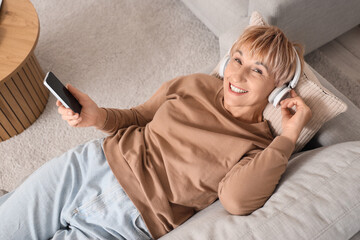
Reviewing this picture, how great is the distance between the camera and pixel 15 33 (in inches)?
67.6

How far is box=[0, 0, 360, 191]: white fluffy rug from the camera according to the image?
6.48 feet

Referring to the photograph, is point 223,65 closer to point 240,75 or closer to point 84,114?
point 240,75

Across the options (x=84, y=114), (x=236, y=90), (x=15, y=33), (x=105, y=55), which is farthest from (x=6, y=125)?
(x=236, y=90)

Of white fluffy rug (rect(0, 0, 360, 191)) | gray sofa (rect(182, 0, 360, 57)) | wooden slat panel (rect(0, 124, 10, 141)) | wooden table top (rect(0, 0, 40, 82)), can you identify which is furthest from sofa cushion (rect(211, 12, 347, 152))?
wooden slat panel (rect(0, 124, 10, 141))

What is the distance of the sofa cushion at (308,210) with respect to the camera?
93cm

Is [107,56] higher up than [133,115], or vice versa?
[133,115]

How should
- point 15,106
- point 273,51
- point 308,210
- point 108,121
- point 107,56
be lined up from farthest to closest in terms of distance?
point 107,56, point 15,106, point 108,121, point 273,51, point 308,210

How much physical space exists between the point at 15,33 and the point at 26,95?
1.12 feet

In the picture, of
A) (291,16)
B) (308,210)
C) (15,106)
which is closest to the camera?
(308,210)

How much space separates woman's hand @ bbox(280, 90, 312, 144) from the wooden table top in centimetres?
121

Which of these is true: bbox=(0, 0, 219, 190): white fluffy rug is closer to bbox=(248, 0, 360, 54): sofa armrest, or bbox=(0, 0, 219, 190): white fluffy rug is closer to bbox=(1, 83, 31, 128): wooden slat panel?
bbox=(1, 83, 31, 128): wooden slat panel

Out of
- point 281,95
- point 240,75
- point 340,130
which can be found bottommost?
point 340,130

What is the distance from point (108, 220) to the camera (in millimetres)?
1188

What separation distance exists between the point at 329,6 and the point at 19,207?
1.71 meters
